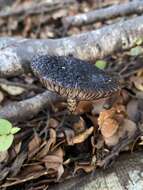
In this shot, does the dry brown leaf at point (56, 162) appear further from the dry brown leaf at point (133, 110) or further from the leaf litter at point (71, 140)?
the dry brown leaf at point (133, 110)

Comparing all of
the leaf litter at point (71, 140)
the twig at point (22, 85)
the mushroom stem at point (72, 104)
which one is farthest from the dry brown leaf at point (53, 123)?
the twig at point (22, 85)

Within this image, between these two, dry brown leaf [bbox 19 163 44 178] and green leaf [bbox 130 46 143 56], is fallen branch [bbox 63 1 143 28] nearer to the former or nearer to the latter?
green leaf [bbox 130 46 143 56]

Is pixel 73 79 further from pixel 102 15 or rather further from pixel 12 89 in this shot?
pixel 102 15

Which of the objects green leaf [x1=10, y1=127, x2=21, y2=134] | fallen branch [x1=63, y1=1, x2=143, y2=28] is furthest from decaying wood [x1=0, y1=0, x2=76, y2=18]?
green leaf [x1=10, y1=127, x2=21, y2=134]

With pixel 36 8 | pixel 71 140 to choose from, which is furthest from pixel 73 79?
pixel 36 8

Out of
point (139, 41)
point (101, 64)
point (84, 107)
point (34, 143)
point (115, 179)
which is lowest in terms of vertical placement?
point (115, 179)

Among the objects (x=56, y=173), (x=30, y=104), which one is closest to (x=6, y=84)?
(x=30, y=104)

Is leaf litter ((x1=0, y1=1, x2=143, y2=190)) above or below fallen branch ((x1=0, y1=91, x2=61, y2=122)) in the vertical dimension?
below
